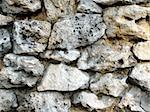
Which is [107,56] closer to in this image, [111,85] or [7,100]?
[111,85]

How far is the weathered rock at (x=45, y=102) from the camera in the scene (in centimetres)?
140

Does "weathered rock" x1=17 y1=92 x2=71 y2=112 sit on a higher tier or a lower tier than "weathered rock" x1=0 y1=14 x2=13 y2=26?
lower

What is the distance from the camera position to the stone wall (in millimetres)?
1376

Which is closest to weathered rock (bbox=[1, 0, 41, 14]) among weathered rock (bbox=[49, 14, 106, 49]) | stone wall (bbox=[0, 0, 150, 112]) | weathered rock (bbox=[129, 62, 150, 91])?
stone wall (bbox=[0, 0, 150, 112])

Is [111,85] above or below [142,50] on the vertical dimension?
below

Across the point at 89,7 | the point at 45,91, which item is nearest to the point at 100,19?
the point at 89,7

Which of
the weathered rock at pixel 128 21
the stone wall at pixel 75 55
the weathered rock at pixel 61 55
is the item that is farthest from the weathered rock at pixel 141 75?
the weathered rock at pixel 61 55

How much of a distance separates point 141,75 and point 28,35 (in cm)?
47

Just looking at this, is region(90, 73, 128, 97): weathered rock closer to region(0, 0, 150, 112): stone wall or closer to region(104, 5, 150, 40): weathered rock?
region(0, 0, 150, 112): stone wall

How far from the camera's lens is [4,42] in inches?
54.3

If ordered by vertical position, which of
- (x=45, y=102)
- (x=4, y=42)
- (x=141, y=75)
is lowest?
(x=45, y=102)

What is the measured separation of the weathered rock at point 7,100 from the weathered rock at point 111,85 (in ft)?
1.04

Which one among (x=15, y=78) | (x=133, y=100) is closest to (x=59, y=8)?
(x=15, y=78)

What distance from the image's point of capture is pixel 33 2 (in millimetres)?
1364
